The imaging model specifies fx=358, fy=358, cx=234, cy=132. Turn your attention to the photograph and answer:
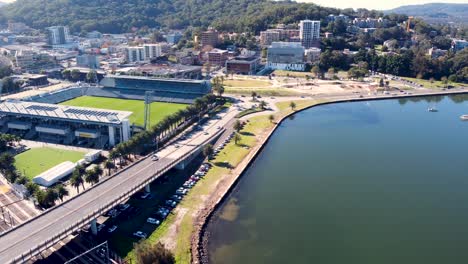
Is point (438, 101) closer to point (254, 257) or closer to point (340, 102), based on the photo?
point (340, 102)

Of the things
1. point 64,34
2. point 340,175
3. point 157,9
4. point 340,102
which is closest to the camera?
point 340,175

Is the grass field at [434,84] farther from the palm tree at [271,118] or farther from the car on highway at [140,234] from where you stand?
the car on highway at [140,234]

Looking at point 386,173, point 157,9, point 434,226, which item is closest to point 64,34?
point 157,9

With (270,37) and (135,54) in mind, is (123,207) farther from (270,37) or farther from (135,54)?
(270,37)

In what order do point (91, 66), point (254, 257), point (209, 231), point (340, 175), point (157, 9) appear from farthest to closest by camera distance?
point (157, 9) < point (91, 66) < point (340, 175) < point (209, 231) < point (254, 257)

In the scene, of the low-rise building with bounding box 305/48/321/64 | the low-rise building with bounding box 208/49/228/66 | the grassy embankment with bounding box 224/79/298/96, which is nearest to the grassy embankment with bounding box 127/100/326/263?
the grassy embankment with bounding box 224/79/298/96

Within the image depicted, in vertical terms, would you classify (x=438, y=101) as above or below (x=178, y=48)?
below

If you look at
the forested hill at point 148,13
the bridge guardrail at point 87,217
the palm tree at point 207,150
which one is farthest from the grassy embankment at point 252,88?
the forested hill at point 148,13
